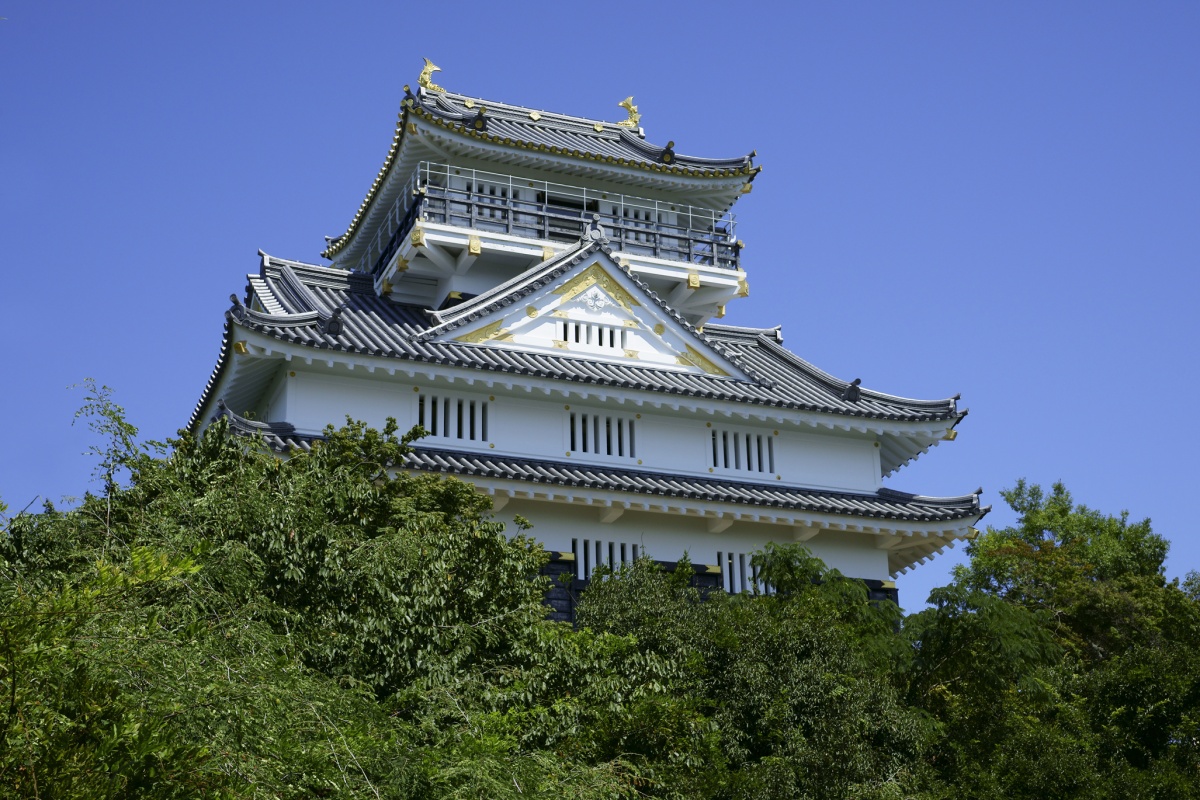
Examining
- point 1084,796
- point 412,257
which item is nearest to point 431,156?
point 412,257

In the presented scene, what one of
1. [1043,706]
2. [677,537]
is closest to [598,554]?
[677,537]

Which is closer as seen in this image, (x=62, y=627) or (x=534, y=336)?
(x=62, y=627)

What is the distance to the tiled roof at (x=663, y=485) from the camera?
74.2 feet

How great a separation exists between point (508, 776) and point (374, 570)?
357cm

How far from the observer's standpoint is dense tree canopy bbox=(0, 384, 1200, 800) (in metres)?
8.45

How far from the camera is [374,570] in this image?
1358 centimetres

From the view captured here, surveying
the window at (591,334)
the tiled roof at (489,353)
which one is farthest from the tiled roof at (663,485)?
the window at (591,334)

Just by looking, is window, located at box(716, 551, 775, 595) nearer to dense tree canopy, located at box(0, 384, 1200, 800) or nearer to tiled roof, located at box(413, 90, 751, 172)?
dense tree canopy, located at box(0, 384, 1200, 800)

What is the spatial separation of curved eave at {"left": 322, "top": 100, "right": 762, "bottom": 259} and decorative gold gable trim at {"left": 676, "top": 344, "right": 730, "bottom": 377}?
5.52 m

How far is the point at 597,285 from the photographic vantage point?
27.4 metres

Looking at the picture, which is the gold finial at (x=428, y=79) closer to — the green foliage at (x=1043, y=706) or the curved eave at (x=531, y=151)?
the curved eave at (x=531, y=151)

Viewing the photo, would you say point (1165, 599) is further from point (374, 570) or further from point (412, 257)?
point (374, 570)

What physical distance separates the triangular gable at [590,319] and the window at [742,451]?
1.35 metres

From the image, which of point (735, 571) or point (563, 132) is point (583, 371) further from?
point (563, 132)
